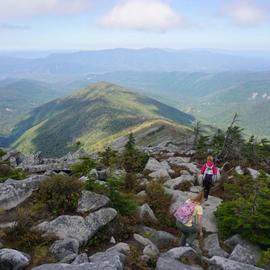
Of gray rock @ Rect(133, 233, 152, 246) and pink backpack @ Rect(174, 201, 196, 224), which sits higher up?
pink backpack @ Rect(174, 201, 196, 224)

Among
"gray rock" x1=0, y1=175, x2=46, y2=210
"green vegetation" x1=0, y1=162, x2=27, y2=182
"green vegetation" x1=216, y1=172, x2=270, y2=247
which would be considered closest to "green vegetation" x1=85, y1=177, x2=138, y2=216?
"gray rock" x1=0, y1=175, x2=46, y2=210

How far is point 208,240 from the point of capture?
14.9 meters

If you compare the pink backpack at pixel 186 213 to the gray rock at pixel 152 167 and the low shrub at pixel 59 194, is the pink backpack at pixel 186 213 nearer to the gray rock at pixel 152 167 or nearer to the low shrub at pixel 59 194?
the low shrub at pixel 59 194

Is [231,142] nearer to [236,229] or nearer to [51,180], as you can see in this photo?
[236,229]

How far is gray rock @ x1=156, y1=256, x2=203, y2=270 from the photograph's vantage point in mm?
10696

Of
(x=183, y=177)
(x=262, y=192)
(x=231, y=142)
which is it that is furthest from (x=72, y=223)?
(x=231, y=142)

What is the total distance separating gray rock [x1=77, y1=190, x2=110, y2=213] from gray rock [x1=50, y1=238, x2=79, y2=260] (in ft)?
8.26

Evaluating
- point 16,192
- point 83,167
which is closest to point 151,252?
point 16,192

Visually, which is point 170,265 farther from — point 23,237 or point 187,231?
point 23,237

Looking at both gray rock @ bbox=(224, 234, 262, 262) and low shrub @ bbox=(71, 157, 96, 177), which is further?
low shrub @ bbox=(71, 157, 96, 177)

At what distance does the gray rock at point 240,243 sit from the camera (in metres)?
13.8

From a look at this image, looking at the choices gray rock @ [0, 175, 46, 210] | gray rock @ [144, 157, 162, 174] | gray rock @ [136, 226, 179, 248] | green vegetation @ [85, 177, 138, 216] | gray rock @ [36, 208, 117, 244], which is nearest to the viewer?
gray rock @ [36, 208, 117, 244]

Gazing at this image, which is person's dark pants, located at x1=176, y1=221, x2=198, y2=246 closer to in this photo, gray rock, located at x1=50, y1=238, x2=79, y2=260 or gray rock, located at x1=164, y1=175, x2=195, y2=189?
gray rock, located at x1=50, y1=238, x2=79, y2=260

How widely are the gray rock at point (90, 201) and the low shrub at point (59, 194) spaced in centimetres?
24
